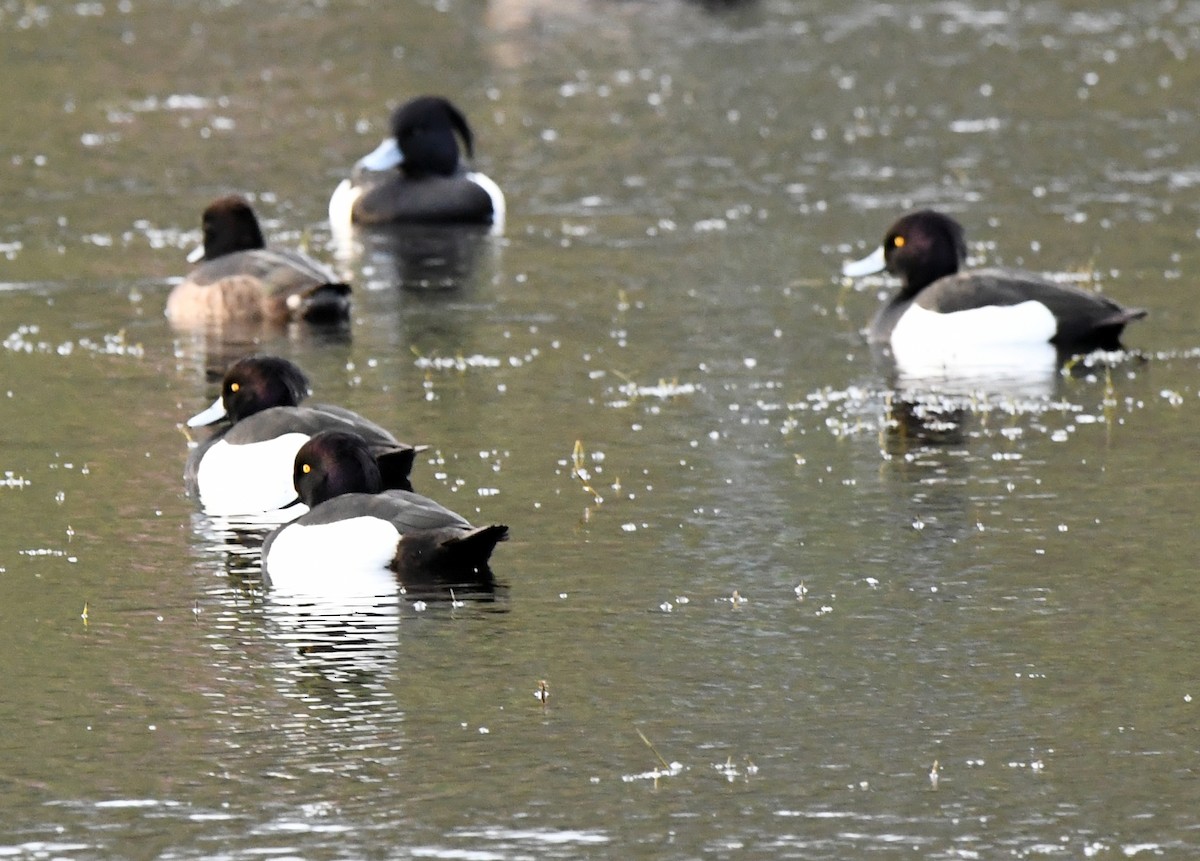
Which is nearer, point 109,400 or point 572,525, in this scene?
point 572,525

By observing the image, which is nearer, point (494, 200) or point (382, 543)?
point (382, 543)

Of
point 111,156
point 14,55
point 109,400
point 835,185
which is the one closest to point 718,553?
point 109,400

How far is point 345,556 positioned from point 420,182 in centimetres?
1309

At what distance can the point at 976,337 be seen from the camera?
17.1 m

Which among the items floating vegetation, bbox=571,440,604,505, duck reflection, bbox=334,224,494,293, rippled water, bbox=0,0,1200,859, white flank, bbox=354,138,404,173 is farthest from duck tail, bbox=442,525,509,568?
white flank, bbox=354,138,404,173

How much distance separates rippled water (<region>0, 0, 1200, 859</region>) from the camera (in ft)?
27.0

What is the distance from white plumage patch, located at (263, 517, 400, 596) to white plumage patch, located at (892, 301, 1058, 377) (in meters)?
6.51

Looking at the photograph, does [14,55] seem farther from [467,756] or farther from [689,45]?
[467,756]

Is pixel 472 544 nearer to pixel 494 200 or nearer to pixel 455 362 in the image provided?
pixel 455 362

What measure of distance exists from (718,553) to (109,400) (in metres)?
5.44

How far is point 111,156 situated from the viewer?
2597 centimetres

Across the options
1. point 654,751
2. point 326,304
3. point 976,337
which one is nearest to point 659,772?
point 654,751

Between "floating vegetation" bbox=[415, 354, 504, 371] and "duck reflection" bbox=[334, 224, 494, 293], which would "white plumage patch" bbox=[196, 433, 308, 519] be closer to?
"floating vegetation" bbox=[415, 354, 504, 371]

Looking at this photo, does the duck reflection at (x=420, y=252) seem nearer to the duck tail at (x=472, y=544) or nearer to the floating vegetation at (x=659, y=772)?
the duck tail at (x=472, y=544)
